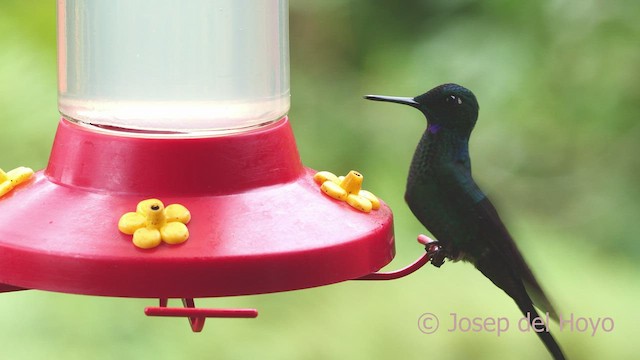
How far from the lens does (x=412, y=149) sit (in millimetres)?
4484

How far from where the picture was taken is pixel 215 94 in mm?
2645

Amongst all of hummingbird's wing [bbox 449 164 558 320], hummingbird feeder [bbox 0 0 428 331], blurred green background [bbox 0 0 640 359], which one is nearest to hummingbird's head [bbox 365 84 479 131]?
hummingbird's wing [bbox 449 164 558 320]

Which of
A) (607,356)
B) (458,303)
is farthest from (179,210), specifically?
(607,356)

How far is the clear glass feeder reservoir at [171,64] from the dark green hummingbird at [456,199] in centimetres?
37

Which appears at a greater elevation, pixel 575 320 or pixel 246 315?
pixel 246 315

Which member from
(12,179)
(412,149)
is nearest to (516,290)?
(12,179)

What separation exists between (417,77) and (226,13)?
1.84 meters

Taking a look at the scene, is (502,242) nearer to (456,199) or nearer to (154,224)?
(456,199)

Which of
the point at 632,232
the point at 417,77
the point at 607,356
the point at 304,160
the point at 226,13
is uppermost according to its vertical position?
the point at 226,13

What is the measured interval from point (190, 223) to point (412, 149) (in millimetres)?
2420

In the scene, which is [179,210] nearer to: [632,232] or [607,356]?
[607,356]

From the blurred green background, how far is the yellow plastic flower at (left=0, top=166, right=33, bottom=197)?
5.63 ft

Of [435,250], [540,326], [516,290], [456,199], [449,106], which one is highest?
[449,106]

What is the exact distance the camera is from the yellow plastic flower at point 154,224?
6.72 ft
